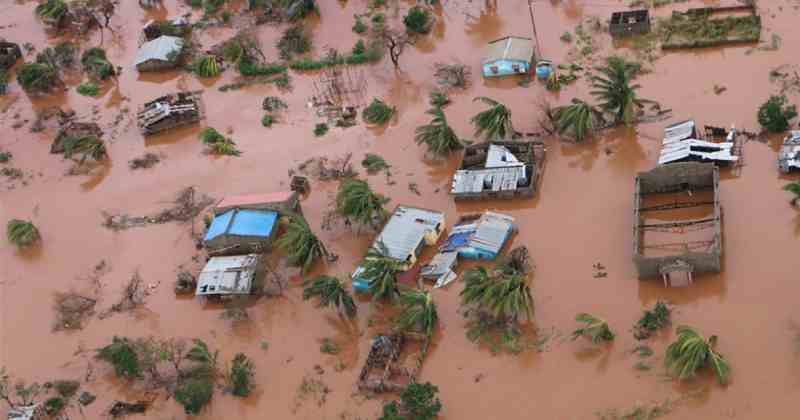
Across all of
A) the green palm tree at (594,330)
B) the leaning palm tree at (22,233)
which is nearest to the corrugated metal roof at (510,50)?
the green palm tree at (594,330)

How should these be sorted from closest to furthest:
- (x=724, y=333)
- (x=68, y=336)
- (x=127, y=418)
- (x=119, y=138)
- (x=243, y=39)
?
(x=724, y=333) < (x=127, y=418) < (x=68, y=336) < (x=119, y=138) < (x=243, y=39)

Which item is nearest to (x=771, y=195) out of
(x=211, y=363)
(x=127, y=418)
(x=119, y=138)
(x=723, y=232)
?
(x=723, y=232)

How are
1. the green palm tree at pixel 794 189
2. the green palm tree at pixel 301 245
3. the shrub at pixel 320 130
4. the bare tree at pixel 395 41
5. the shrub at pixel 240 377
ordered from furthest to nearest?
the bare tree at pixel 395 41, the shrub at pixel 320 130, the green palm tree at pixel 301 245, the green palm tree at pixel 794 189, the shrub at pixel 240 377

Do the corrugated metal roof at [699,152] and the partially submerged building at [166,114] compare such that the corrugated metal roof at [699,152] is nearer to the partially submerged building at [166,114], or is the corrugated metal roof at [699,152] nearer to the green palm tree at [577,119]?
the green palm tree at [577,119]

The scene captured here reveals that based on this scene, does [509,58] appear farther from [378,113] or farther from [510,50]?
[378,113]

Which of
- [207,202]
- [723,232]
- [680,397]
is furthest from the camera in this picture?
[207,202]

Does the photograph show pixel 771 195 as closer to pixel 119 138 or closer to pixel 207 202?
pixel 207 202
